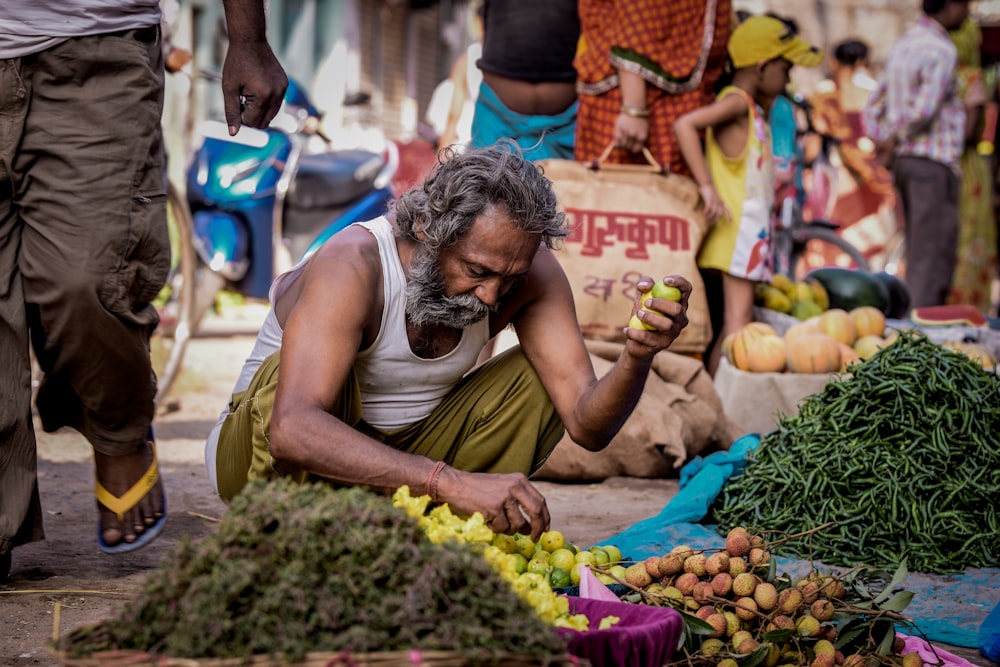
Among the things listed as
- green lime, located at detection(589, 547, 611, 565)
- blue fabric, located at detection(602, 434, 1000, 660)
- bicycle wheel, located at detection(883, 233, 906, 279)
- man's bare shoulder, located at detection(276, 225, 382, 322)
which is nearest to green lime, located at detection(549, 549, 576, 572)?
green lime, located at detection(589, 547, 611, 565)

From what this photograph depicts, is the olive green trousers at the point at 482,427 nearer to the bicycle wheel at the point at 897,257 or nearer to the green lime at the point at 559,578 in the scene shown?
the green lime at the point at 559,578

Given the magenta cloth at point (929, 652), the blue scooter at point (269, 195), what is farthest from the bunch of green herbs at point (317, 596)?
the blue scooter at point (269, 195)

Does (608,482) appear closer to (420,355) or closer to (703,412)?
(703,412)

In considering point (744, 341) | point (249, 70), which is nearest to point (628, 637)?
point (249, 70)

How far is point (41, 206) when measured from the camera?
2.97m

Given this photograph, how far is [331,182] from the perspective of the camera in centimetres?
937

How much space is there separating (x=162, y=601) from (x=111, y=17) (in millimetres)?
1952

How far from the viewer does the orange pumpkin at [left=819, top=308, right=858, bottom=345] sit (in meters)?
5.66

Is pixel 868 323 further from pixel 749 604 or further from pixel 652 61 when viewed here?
pixel 749 604

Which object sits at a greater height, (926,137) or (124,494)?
(926,137)

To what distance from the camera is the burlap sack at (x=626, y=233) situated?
5562 millimetres

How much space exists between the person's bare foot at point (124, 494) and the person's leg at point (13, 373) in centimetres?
24

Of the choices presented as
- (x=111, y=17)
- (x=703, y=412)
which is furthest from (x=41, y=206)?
(x=703, y=412)

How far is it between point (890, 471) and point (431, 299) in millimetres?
1775
